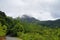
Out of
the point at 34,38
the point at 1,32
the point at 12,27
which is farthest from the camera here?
the point at 12,27

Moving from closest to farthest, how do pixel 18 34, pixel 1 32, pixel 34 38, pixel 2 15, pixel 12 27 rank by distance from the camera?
pixel 34 38
pixel 1 32
pixel 18 34
pixel 12 27
pixel 2 15

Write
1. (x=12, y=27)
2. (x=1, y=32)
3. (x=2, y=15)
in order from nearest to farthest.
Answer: (x=1, y=32) → (x=12, y=27) → (x=2, y=15)

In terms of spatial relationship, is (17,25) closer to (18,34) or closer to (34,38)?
(18,34)

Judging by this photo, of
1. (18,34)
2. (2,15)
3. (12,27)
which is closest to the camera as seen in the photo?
(18,34)

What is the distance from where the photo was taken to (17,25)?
55312 mm

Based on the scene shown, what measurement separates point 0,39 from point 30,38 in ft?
14.3

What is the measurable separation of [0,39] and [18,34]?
18.5 metres

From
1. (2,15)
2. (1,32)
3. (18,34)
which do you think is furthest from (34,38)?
(2,15)

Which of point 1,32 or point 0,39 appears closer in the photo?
point 0,39

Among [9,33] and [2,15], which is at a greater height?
[2,15]

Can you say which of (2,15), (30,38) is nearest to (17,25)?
(2,15)

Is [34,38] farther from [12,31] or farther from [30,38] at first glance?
[12,31]

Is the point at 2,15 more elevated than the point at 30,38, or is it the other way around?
the point at 2,15

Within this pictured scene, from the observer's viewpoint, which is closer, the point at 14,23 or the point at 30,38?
the point at 30,38
